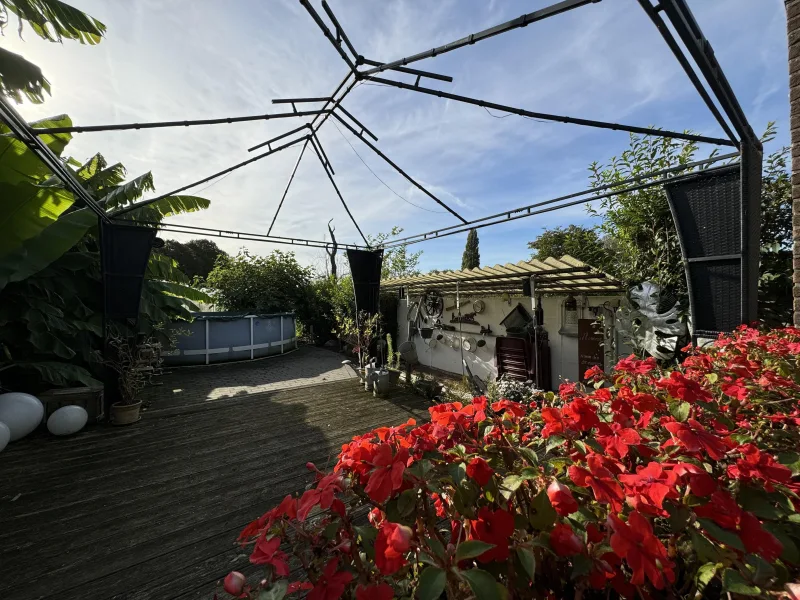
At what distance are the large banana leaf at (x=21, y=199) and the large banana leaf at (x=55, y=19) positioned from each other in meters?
1.25

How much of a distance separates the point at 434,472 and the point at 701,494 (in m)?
0.52

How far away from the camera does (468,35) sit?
2008 millimetres

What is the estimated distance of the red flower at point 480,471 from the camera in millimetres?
682

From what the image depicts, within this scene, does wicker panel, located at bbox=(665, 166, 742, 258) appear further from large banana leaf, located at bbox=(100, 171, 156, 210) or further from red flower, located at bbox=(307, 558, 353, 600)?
large banana leaf, located at bbox=(100, 171, 156, 210)

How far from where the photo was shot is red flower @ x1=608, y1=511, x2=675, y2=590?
1.53 feet

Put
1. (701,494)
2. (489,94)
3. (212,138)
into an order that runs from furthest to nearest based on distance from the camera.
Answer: (212,138) < (489,94) < (701,494)

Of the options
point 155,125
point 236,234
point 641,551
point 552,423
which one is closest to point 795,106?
point 552,423

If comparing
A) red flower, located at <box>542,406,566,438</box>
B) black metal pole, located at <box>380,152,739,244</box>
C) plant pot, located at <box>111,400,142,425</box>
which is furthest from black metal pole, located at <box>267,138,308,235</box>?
red flower, located at <box>542,406,566,438</box>

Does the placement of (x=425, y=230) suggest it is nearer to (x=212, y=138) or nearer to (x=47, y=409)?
(x=212, y=138)

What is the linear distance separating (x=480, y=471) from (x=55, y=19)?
5.73 metres

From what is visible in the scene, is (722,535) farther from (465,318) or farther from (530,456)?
(465,318)

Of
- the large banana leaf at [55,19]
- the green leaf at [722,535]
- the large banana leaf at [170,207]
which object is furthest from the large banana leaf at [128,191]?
the green leaf at [722,535]

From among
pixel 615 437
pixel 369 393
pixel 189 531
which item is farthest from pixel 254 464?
pixel 615 437

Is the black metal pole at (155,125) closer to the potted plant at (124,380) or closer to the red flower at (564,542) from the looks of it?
the potted plant at (124,380)
